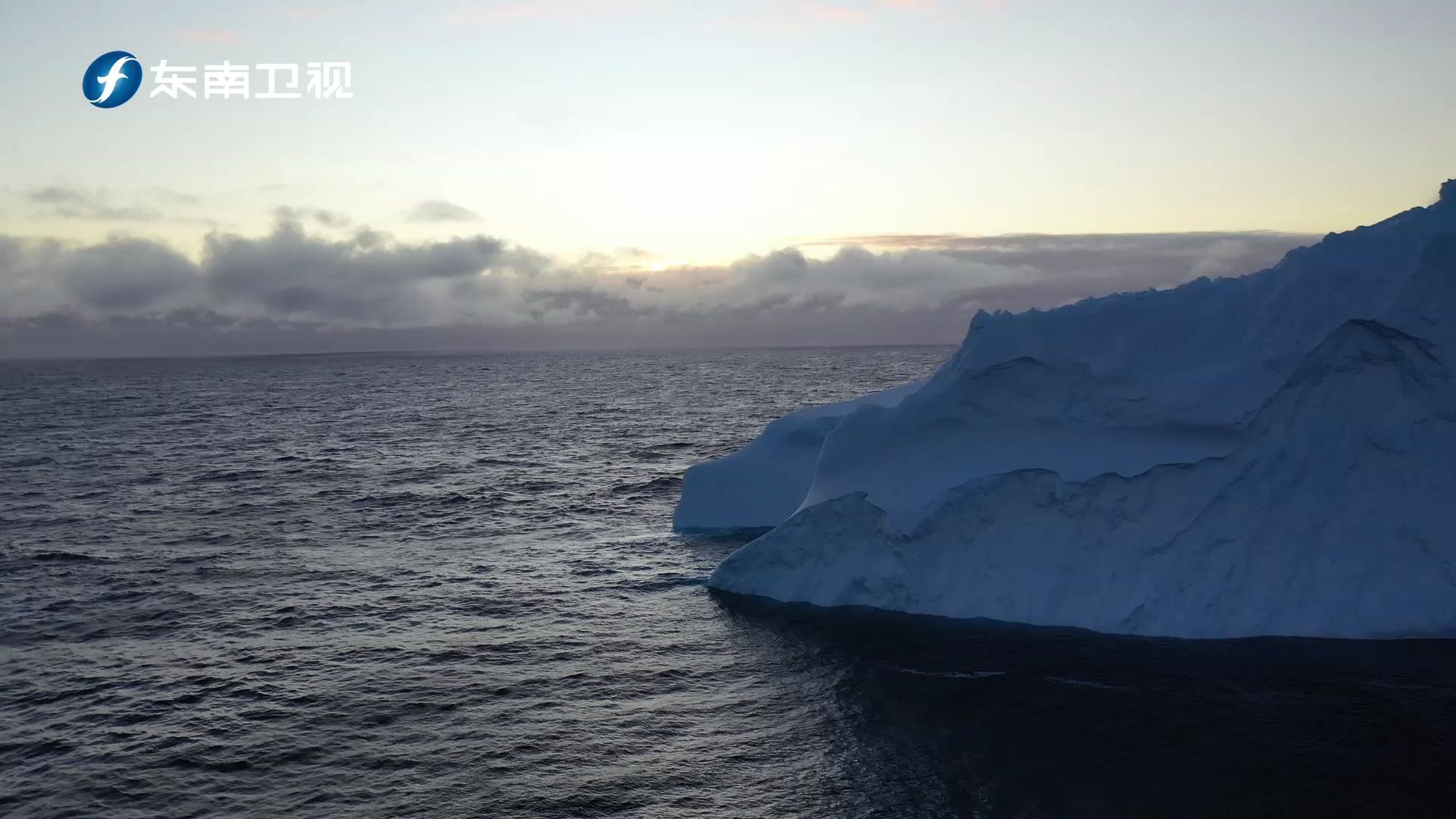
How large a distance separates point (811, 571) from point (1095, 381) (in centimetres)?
875

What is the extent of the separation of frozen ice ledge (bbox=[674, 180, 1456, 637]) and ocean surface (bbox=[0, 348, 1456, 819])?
3.66ft

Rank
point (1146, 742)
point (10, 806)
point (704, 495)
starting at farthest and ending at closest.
Answer: point (704, 495), point (1146, 742), point (10, 806)

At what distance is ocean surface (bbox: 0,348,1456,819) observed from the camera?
14273mm

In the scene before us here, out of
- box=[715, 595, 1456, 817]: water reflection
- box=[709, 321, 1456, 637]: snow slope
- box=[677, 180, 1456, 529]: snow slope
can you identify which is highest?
box=[677, 180, 1456, 529]: snow slope

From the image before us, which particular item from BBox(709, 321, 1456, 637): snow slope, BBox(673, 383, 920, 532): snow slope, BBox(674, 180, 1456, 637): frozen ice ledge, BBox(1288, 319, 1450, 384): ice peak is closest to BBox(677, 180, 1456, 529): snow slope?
BBox(674, 180, 1456, 637): frozen ice ledge

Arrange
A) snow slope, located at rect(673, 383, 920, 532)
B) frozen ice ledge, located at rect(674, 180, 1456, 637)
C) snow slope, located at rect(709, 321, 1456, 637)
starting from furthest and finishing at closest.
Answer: snow slope, located at rect(673, 383, 920, 532), frozen ice ledge, located at rect(674, 180, 1456, 637), snow slope, located at rect(709, 321, 1456, 637)

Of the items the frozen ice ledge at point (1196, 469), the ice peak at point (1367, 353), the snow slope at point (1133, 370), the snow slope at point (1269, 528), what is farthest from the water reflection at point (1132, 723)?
the ice peak at point (1367, 353)

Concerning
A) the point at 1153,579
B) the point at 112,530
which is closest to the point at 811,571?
the point at 1153,579

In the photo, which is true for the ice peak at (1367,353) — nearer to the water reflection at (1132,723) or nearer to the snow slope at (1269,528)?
the snow slope at (1269,528)

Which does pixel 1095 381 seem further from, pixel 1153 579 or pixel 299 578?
pixel 299 578

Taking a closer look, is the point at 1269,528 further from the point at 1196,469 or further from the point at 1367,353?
the point at 1367,353

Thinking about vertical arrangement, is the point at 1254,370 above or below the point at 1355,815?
above

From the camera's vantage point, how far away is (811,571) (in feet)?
80.3

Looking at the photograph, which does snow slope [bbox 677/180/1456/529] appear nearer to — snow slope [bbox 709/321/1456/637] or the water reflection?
snow slope [bbox 709/321/1456/637]
